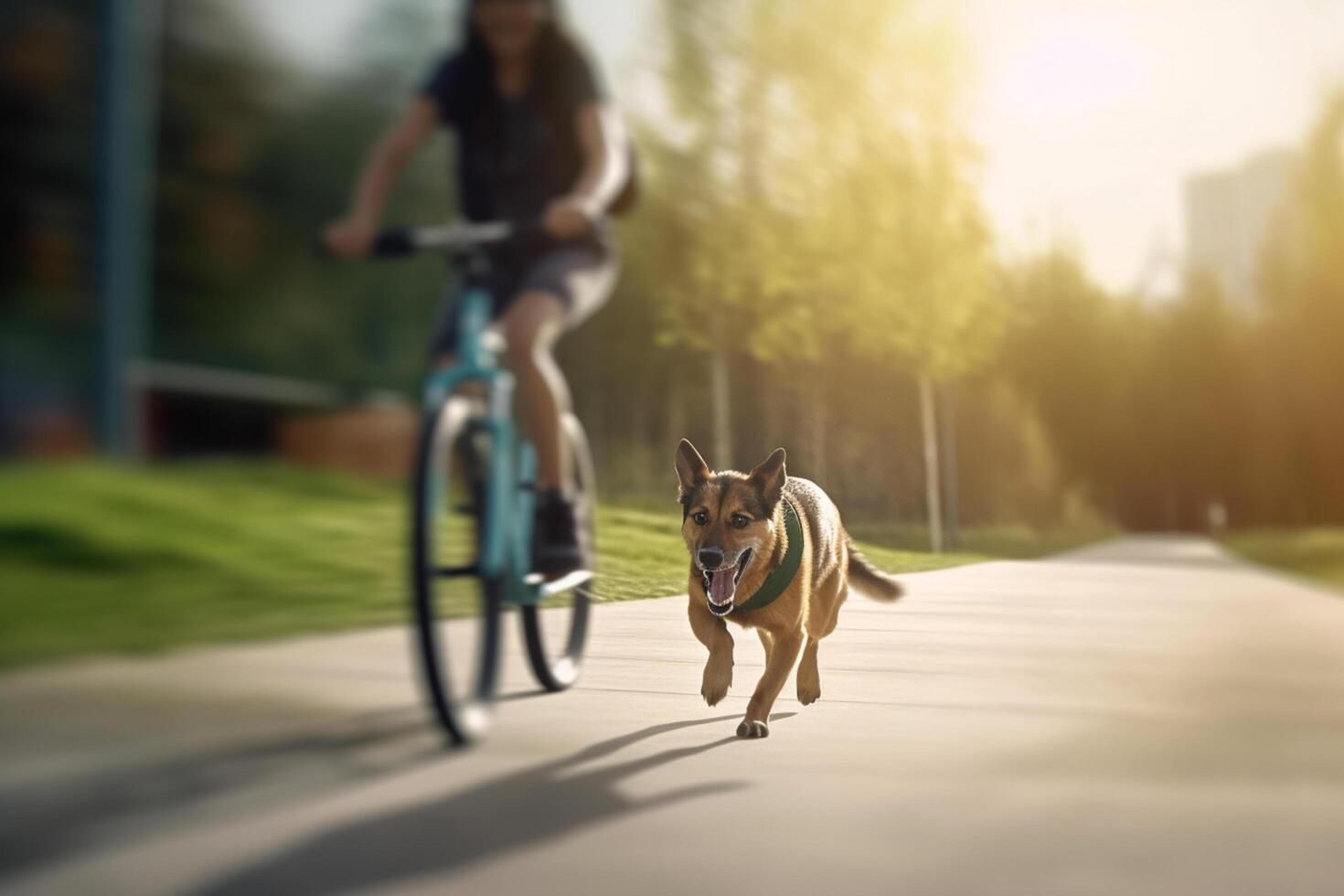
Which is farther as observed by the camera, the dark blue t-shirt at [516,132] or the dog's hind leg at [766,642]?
the dog's hind leg at [766,642]

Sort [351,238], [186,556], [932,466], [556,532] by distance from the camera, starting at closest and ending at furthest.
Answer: [186,556] → [351,238] → [556,532] → [932,466]

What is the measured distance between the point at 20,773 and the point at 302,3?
0.96 m

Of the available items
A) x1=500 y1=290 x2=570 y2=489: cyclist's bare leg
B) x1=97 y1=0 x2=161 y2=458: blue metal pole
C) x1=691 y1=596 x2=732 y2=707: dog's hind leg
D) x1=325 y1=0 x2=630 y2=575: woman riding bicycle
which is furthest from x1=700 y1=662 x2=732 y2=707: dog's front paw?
x1=97 y1=0 x2=161 y2=458: blue metal pole

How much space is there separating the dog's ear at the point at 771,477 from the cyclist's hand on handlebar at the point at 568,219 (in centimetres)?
45

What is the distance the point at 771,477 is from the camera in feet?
5.47

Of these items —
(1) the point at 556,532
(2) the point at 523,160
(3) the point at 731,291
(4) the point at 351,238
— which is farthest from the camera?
(3) the point at 731,291

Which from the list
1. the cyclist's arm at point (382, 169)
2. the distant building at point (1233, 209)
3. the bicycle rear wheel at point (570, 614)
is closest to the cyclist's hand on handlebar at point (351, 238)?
the cyclist's arm at point (382, 169)

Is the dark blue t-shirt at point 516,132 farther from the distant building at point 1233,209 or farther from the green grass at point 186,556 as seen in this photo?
the distant building at point 1233,209

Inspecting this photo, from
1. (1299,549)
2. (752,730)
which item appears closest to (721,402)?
(752,730)

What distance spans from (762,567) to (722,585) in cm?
6

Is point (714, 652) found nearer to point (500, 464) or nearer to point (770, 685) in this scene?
point (770, 685)

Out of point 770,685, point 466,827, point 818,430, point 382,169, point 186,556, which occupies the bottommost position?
point 466,827

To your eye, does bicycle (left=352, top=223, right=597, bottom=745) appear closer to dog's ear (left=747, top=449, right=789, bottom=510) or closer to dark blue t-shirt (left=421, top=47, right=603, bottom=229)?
dark blue t-shirt (left=421, top=47, right=603, bottom=229)

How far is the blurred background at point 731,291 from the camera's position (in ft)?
4.22
